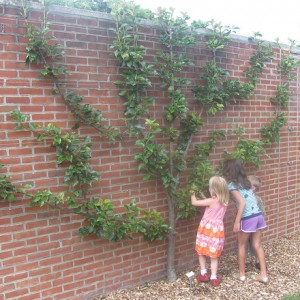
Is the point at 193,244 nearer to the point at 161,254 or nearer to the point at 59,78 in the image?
the point at 161,254

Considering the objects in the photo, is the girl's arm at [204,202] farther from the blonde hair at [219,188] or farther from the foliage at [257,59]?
the foliage at [257,59]

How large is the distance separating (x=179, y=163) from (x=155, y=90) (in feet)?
2.70

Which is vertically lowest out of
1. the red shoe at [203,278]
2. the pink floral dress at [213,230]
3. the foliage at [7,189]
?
the red shoe at [203,278]

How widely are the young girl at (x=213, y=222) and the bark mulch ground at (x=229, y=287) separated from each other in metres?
0.19

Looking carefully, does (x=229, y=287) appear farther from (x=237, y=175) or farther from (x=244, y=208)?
(x=237, y=175)

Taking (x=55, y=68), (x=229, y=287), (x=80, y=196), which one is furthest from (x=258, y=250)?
(x=55, y=68)

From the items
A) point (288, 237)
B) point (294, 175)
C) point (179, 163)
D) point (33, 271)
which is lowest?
point (288, 237)

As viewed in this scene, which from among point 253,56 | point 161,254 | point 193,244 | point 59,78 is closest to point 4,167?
point 59,78

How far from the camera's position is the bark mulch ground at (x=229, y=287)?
3.78 m

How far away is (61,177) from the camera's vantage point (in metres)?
3.38

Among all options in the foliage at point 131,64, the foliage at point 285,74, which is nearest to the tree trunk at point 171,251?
the foliage at point 131,64

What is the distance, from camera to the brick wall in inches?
122

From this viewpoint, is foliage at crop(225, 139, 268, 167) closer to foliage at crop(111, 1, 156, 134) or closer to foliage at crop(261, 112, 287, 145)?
foliage at crop(261, 112, 287, 145)

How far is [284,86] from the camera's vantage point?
5406 millimetres
